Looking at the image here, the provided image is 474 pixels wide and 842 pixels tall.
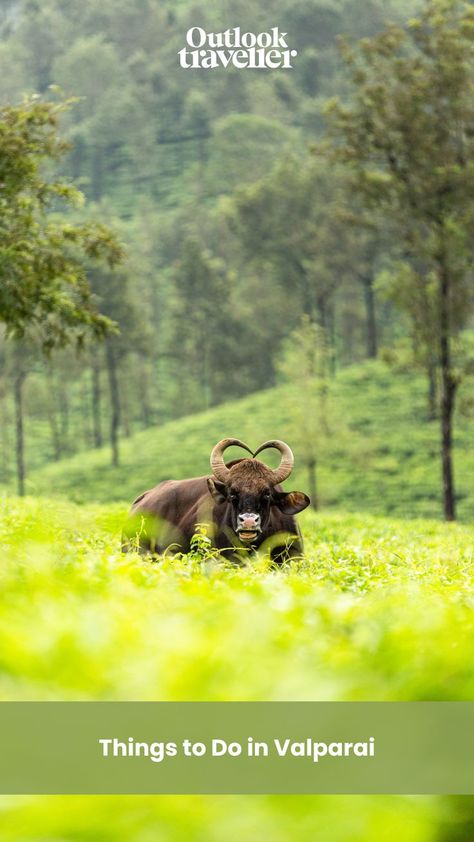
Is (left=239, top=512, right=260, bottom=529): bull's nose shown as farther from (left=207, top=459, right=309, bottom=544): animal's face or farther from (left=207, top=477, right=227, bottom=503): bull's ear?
(left=207, top=477, right=227, bottom=503): bull's ear

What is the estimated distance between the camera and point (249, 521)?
31.4ft

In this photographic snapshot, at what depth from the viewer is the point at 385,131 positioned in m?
30.2

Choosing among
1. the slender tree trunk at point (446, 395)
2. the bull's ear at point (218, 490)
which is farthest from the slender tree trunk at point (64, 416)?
the bull's ear at point (218, 490)

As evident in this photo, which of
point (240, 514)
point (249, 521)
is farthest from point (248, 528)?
point (240, 514)

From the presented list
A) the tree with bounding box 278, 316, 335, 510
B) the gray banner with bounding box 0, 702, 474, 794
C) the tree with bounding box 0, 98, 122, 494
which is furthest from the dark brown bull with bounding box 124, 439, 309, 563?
the tree with bounding box 278, 316, 335, 510

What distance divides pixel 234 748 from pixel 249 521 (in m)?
7.32

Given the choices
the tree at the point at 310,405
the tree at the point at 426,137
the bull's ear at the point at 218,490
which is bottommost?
the bull's ear at the point at 218,490

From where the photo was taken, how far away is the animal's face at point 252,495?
33.2 ft

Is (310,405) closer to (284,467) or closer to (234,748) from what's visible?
(284,467)

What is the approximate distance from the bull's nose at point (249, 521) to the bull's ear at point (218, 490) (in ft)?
2.47

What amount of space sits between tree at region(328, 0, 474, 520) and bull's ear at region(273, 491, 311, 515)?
2023 cm

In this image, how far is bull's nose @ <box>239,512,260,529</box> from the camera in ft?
31.4

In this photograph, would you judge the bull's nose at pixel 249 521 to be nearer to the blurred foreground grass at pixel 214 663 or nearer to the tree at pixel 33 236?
the blurred foreground grass at pixel 214 663

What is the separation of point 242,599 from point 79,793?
6.72ft
